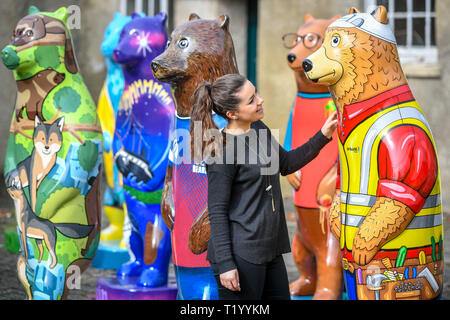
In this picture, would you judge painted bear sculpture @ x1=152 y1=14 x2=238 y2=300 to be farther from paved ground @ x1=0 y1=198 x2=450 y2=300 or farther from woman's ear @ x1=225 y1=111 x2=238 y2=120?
paved ground @ x1=0 y1=198 x2=450 y2=300

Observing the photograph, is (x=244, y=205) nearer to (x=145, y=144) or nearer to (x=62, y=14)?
(x=145, y=144)

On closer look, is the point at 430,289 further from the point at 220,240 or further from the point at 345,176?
the point at 220,240

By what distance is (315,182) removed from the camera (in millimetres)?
4340

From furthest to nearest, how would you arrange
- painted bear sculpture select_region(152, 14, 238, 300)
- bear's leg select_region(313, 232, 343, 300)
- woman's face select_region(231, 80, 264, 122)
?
bear's leg select_region(313, 232, 343, 300) < painted bear sculpture select_region(152, 14, 238, 300) < woman's face select_region(231, 80, 264, 122)

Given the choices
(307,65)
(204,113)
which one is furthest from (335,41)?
(204,113)

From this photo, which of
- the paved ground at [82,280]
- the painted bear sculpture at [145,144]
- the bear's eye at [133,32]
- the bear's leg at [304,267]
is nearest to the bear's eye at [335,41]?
the painted bear sculpture at [145,144]

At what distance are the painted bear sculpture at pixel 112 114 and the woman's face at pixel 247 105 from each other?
2940mm

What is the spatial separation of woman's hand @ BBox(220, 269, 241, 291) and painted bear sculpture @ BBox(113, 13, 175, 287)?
1.60 meters

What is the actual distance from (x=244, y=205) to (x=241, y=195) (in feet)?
0.15

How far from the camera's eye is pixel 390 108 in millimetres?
3062

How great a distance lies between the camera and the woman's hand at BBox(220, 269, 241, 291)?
2.78 meters

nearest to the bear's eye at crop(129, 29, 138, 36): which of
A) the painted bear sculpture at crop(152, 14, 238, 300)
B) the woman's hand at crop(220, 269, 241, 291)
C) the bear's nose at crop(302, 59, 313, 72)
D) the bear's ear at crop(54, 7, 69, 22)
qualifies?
the bear's ear at crop(54, 7, 69, 22)
